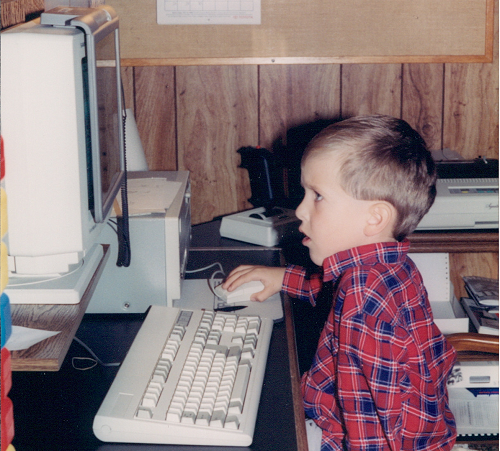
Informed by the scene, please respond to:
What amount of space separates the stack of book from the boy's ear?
83 cm

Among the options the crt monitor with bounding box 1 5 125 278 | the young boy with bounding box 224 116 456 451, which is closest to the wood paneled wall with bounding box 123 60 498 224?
the young boy with bounding box 224 116 456 451

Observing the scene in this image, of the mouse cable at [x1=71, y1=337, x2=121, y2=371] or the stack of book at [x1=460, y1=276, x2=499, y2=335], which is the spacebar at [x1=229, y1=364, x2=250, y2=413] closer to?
the mouse cable at [x1=71, y1=337, x2=121, y2=371]

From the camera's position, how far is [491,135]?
2.22 metres

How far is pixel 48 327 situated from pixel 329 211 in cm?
52

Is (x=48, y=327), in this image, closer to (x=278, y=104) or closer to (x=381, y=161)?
(x=381, y=161)

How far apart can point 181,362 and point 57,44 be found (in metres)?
0.54

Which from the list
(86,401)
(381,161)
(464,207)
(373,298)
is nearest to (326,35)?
(464,207)

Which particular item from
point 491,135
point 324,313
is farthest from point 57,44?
point 491,135

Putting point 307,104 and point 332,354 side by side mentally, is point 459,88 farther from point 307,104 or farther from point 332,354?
point 332,354

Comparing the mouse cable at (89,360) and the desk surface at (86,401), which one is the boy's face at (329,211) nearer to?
the desk surface at (86,401)

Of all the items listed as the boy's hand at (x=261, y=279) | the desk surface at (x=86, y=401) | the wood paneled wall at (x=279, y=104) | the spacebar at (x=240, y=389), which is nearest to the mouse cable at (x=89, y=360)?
the desk surface at (x=86, y=401)

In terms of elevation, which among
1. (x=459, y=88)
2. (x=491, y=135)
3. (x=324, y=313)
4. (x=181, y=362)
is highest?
(x=459, y=88)

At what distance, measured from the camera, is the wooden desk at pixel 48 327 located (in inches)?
33.1

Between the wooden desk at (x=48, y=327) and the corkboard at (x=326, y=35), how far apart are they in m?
1.25
